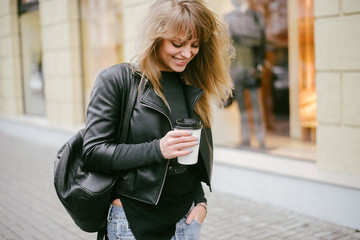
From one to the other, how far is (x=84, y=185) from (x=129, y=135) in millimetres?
303

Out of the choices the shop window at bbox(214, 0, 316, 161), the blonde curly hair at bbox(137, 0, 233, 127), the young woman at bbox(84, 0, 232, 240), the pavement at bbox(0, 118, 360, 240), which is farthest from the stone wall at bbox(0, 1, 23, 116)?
the young woman at bbox(84, 0, 232, 240)

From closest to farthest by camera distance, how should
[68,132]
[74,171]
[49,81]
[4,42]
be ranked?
[74,171], [68,132], [49,81], [4,42]

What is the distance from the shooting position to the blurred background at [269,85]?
14.4ft

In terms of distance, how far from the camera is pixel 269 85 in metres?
7.80

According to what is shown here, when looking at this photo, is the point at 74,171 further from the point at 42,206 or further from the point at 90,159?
the point at 42,206

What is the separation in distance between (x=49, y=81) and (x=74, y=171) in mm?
8661

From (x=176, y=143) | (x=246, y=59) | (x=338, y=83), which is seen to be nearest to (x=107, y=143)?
(x=176, y=143)

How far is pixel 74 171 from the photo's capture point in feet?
6.11

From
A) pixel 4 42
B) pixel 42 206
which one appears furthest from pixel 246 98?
pixel 4 42

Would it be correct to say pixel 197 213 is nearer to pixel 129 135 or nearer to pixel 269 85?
pixel 129 135

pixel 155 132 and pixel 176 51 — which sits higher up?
pixel 176 51

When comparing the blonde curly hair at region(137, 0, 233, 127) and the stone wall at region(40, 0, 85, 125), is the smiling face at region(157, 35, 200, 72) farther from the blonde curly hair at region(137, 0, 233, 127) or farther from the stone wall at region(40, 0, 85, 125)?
the stone wall at region(40, 0, 85, 125)

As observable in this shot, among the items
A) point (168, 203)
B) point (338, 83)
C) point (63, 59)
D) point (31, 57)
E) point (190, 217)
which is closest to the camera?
point (168, 203)

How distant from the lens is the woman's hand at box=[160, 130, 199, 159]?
1654mm
